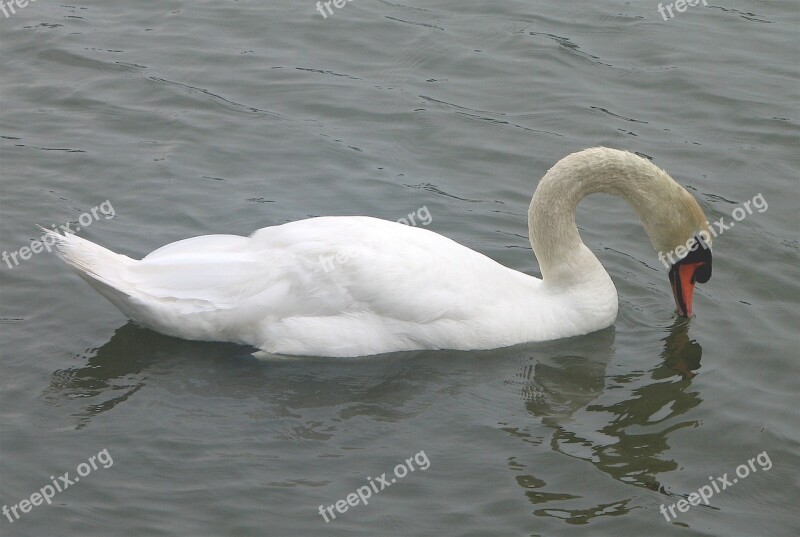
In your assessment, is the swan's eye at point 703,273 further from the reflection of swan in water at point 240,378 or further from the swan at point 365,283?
the reflection of swan in water at point 240,378

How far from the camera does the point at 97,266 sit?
26.3 ft

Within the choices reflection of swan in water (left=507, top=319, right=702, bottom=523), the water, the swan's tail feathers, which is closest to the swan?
the swan's tail feathers

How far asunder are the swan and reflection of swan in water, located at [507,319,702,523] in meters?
0.35

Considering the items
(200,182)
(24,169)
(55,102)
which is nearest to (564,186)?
(200,182)

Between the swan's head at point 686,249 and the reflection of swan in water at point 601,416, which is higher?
the swan's head at point 686,249

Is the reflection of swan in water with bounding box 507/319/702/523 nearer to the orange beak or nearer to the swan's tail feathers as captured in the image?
the orange beak

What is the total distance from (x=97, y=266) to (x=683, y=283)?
4028 mm

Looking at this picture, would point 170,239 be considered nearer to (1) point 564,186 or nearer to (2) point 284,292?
(2) point 284,292

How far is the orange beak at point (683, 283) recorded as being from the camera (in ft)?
28.1

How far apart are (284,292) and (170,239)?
6.31 feet

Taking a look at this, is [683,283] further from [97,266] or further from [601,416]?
[97,266]

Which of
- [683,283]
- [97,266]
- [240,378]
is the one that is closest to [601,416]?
[683,283]

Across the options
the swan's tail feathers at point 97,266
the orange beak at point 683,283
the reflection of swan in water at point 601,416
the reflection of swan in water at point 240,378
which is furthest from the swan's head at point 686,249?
the swan's tail feathers at point 97,266

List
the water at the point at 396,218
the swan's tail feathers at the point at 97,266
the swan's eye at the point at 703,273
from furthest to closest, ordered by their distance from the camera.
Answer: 1. the swan's eye at the point at 703,273
2. the swan's tail feathers at the point at 97,266
3. the water at the point at 396,218
